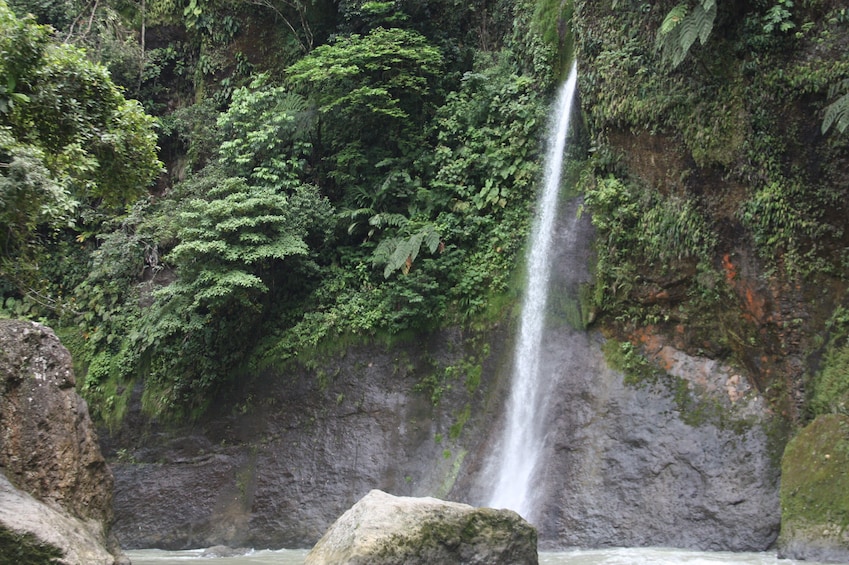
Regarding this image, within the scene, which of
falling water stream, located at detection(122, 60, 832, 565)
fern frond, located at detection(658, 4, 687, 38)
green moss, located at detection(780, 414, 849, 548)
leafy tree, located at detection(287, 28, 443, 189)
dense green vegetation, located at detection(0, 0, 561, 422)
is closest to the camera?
green moss, located at detection(780, 414, 849, 548)

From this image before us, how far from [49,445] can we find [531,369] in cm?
665

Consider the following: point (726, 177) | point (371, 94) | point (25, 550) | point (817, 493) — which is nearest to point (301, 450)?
point (25, 550)

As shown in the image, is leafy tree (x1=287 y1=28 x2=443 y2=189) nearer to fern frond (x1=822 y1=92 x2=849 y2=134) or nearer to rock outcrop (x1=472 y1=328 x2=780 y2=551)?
rock outcrop (x1=472 y1=328 x2=780 y2=551)

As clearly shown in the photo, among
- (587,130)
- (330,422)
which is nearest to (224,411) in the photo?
(330,422)

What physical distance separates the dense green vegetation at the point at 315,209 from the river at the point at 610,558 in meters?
3.39

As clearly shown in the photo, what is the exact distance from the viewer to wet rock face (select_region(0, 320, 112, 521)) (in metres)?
7.59

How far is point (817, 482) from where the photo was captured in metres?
8.60

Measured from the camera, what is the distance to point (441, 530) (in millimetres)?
6297

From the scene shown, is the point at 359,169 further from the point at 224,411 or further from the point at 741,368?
the point at 741,368

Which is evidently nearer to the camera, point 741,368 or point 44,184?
point 44,184

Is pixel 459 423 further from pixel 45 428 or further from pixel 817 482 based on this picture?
pixel 45 428

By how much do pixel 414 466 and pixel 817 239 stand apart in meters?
6.56

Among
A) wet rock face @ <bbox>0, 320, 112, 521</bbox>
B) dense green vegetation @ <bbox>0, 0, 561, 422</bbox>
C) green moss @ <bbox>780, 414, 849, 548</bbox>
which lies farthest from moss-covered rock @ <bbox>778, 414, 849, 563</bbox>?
wet rock face @ <bbox>0, 320, 112, 521</bbox>

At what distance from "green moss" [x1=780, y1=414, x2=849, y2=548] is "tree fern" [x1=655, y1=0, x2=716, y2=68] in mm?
4996
